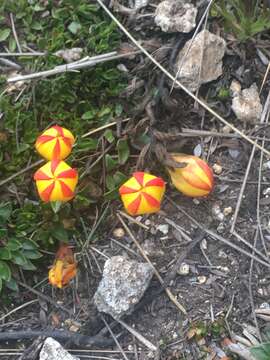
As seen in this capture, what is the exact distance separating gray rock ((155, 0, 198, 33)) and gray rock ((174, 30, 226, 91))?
0.08m

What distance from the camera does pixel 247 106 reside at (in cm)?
341

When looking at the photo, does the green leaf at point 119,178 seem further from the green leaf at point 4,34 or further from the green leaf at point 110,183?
the green leaf at point 4,34

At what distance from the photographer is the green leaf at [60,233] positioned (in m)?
3.29

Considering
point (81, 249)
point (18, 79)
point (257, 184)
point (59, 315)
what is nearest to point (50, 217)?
point (81, 249)

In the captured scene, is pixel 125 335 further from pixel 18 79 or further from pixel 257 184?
pixel 18 79

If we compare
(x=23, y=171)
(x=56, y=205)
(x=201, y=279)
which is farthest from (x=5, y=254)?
(x=201, y=279)

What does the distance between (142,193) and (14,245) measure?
0.66 m

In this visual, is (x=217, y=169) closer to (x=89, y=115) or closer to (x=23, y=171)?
(x=89, y=115)

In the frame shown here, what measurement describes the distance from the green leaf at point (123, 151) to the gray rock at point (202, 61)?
0.41 meters

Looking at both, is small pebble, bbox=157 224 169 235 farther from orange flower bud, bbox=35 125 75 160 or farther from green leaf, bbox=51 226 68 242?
orange flower bud, bbox=35 125 75 160

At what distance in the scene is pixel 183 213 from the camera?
3.33 m

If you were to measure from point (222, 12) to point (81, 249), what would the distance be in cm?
129

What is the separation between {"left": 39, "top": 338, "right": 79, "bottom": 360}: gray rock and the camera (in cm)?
302

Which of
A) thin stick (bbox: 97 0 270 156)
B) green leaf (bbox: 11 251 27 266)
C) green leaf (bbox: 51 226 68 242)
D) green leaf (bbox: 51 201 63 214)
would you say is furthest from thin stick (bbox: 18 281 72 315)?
thin stick (bbox: 97 0 270 156)
